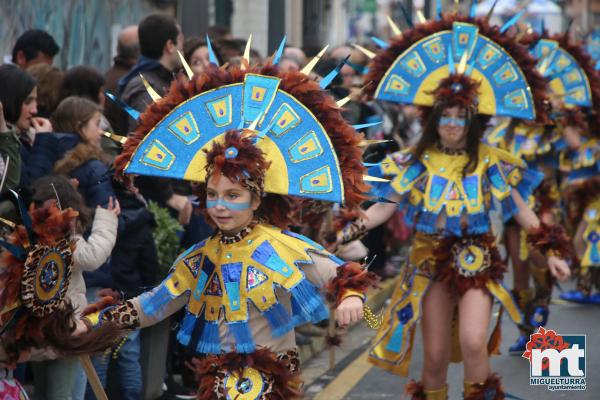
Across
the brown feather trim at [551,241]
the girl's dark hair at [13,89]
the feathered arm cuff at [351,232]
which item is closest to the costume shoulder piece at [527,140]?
the brown feather trim at [551,241]

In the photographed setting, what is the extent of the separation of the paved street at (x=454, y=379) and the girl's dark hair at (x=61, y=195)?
2664 millimetres

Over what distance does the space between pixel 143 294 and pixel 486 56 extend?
10.4ft

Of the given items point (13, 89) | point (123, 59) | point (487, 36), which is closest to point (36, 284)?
point (13, 89)

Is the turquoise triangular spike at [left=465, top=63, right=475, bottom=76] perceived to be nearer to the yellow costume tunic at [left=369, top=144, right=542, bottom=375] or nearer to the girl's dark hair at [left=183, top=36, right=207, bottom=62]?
the yellow costume tunic at [left=369, top=144, right=542, bottom=375]

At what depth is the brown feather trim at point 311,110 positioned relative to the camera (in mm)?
5672

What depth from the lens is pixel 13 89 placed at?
6.91 m

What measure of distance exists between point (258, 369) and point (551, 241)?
104 inches

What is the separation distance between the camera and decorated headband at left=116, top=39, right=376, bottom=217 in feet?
18.4

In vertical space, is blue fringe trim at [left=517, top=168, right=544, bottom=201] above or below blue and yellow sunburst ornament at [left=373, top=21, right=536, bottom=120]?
below

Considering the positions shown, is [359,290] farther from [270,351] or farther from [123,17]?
[123,17]

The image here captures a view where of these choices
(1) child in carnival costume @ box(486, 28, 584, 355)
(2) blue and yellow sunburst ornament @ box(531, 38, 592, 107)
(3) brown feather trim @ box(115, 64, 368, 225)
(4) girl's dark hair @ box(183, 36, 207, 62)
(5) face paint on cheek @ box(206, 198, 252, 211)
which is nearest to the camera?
(5) face paint on cheek @ box(206, 198, 252, 211)

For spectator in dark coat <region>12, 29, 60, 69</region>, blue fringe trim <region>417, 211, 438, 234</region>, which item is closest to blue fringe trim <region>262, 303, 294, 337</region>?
blue fringe trim <region>417, 211, 438, 234</region>

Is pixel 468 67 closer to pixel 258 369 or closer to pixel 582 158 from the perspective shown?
pixel 258 369

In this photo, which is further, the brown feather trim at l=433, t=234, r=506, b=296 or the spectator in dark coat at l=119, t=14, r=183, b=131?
the spectator in dark coat at l=119, t=14, r=183, b=131
